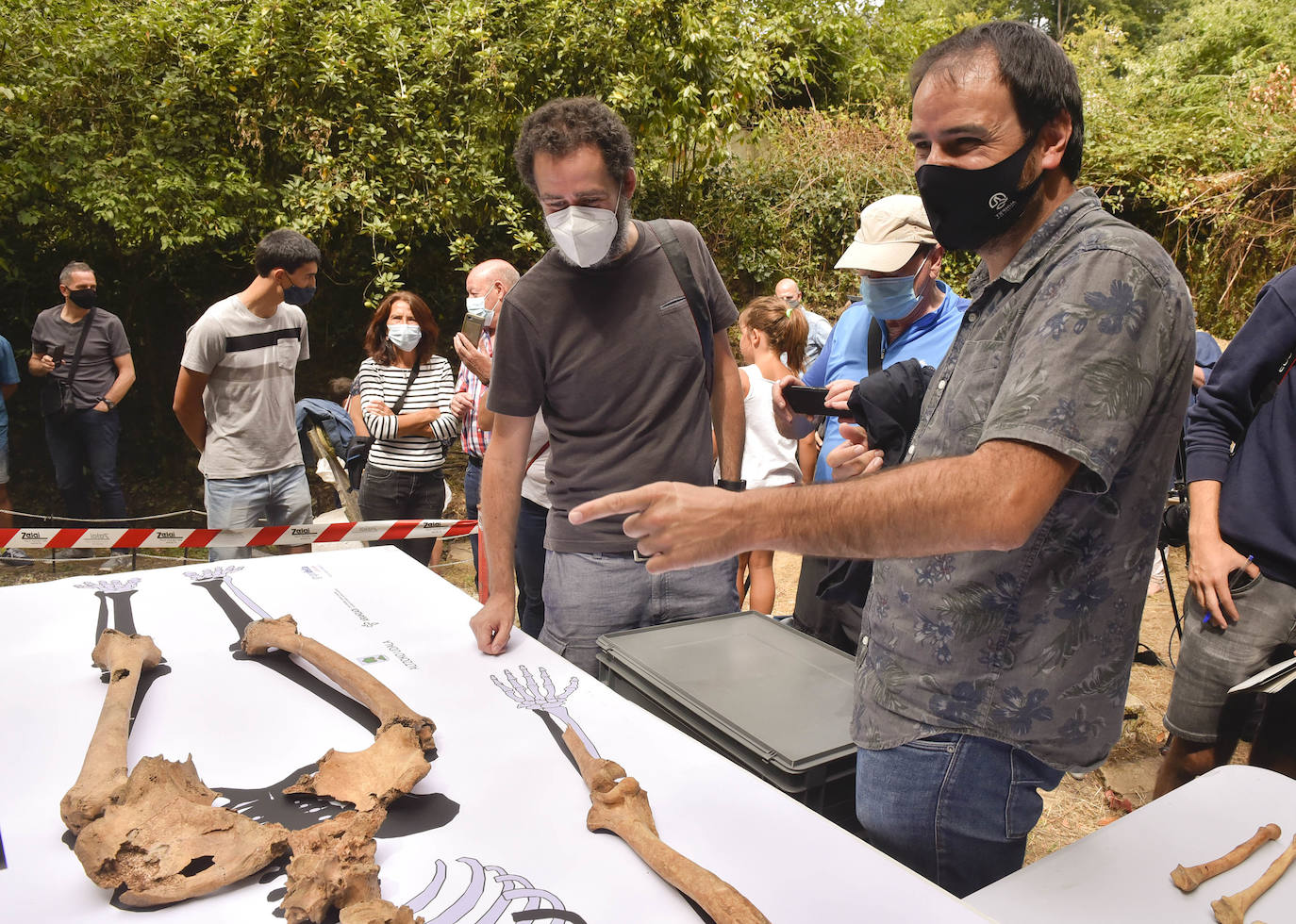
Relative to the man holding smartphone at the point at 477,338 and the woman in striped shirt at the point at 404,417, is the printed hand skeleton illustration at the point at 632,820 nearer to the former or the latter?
the man holding smartphone at the point at 477,338

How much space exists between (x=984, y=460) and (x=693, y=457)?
126 centimetres

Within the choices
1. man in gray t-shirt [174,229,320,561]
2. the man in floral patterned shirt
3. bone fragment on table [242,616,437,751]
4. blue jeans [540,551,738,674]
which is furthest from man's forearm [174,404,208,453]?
the man in floral patterned shirt

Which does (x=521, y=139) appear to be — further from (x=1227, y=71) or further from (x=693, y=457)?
(x=1227, y=71)

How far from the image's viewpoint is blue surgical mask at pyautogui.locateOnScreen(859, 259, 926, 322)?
2.47m

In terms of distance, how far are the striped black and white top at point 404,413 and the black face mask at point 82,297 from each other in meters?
2.53

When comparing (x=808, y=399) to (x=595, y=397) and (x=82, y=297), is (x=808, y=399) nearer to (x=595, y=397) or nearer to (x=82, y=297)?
(x=595, y=397)

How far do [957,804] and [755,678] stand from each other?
602 mm

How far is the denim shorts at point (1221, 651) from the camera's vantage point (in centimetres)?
211

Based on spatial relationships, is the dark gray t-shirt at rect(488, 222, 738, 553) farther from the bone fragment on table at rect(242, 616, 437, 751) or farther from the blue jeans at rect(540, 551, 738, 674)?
the bone fragment on table at rect(242, 616, 437, 751)

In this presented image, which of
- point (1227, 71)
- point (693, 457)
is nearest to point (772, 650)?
point (693, 457)

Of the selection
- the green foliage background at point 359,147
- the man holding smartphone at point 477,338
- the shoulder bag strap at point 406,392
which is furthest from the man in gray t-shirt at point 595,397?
the green foliage background at point 359,147

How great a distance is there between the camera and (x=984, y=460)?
103cm

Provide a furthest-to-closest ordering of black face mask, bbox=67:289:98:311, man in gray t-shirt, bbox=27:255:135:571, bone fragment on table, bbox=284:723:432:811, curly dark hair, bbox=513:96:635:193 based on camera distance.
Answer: man in gray t-shirt, bbox=27:255:135:571
black face mask, bbox=67:289:98:311
curly dark hair, bbox=513:96:635:193
bone fragment on table, bbox=284:723:432:811

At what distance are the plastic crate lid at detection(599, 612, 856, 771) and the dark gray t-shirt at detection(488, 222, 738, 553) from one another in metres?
0.30
